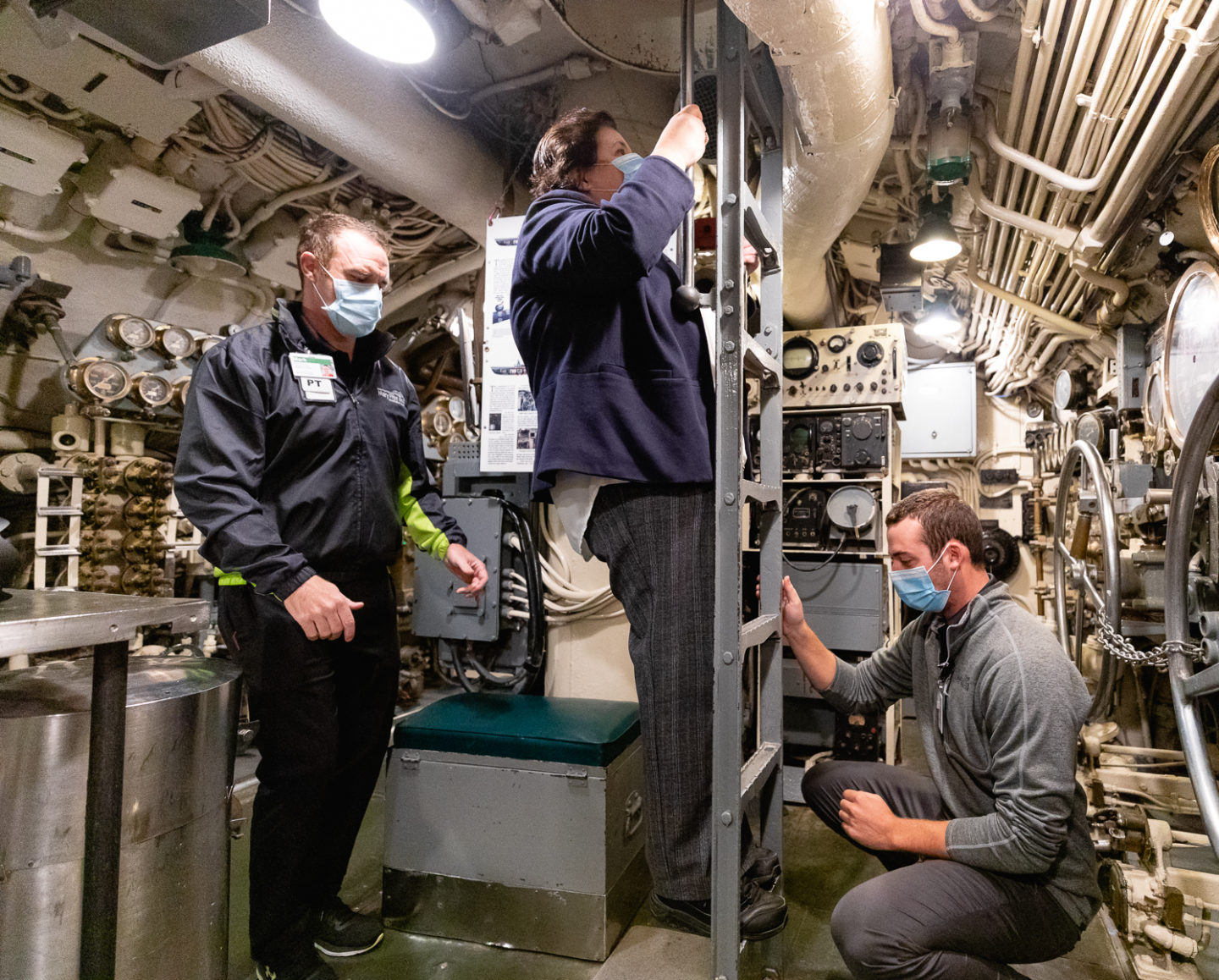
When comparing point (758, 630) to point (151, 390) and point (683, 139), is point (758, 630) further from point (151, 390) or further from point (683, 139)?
point (151, 390)

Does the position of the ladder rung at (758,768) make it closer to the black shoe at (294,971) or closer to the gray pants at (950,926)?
the gray pants at (950,926)

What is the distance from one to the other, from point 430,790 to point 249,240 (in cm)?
327

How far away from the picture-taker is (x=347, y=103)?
2.70m

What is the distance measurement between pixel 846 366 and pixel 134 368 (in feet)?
11.2

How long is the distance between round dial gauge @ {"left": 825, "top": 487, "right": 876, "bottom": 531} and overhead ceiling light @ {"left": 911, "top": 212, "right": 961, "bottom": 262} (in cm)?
110

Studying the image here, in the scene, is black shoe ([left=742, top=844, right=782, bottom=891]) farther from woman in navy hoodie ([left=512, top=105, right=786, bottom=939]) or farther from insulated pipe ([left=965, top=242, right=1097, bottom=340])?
insulated pipe ([left=965, top=242, right=1097, bottom=340])

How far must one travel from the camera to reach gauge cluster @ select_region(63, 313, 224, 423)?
11.1ft

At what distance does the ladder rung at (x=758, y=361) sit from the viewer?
1.60 meters

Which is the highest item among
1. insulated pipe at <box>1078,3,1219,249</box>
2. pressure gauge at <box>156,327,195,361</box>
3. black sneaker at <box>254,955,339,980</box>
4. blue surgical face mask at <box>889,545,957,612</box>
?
insulated pipe at <box>1078,3,1219,249</box>

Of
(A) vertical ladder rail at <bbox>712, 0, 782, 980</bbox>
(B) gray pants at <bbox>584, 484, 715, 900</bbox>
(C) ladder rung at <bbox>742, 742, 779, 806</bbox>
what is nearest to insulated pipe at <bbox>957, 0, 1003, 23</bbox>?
(A) vertical ladder rail at <bbox>712, 0, 782, 980</bbox>

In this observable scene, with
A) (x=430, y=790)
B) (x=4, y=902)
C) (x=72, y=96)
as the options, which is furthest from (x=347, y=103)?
(x=4, y=902)

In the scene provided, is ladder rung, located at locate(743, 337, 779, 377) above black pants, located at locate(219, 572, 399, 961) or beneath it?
above

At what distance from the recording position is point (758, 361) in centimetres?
168

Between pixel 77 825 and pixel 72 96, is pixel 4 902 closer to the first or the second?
pixel 77 825
